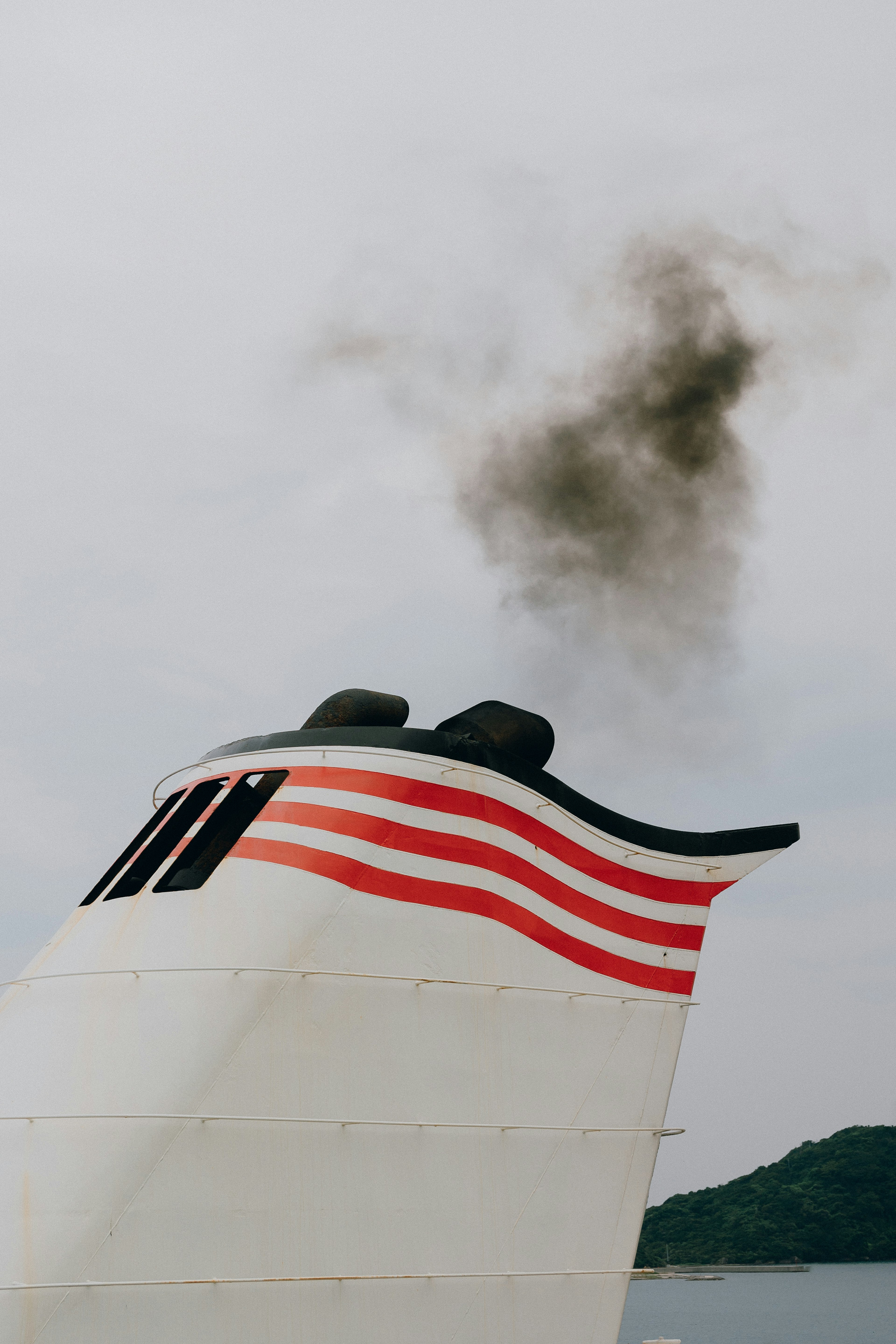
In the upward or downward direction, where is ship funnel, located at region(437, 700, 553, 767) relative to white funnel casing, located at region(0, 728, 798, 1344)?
upward

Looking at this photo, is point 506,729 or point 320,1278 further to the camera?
point 506,729

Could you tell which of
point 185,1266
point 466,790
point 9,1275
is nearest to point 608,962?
point 466,790

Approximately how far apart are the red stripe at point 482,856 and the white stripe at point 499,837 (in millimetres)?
24

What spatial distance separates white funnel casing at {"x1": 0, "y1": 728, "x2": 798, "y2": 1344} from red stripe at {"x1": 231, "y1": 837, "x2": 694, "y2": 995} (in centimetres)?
2

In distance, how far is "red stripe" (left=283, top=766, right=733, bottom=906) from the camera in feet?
26.9

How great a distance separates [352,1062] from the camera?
7488 millimetres

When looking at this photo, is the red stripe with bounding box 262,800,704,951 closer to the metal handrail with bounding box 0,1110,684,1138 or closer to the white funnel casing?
the white funnel casing

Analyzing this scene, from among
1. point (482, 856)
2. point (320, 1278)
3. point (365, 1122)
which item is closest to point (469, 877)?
point (482, 856)

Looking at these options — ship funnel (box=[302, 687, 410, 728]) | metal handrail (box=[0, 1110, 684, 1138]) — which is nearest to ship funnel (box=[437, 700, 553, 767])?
ship funnel (box=[302, 687, 410, 728])

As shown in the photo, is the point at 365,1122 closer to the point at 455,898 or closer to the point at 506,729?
the point at 455,898

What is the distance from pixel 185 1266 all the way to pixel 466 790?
3492 millimetres

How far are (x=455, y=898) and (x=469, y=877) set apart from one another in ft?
0.63

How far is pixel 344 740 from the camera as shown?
27.6 ft

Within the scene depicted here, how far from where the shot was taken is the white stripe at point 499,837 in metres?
8.12
